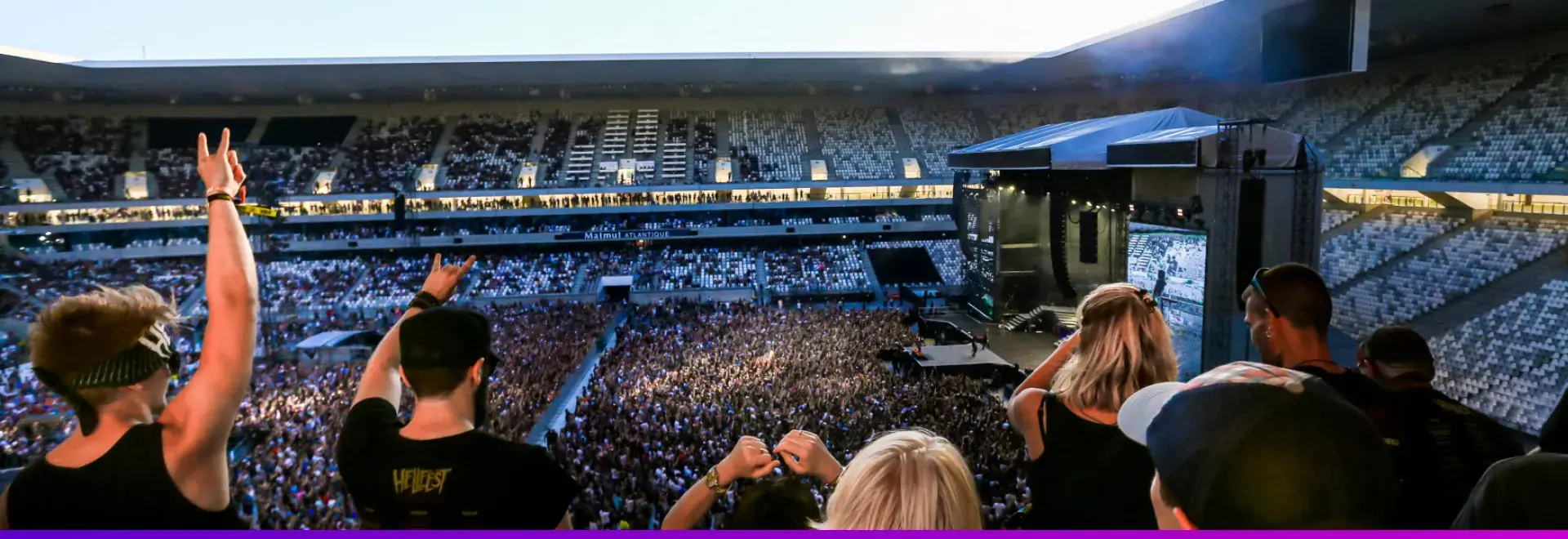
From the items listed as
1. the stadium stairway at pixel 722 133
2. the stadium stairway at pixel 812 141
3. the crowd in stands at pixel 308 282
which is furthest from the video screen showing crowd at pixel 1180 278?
the stadium stairway at pixel 722 133

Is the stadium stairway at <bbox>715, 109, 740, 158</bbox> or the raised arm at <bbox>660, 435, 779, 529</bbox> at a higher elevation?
the stadium stairway at <bbox>715, 109, 740, 158</bbox>

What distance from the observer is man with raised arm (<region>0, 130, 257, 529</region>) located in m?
1.70

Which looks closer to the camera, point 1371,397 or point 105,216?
point 1371,397

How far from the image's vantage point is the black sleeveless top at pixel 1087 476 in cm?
233

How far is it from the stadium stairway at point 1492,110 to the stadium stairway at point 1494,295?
4.92 metres

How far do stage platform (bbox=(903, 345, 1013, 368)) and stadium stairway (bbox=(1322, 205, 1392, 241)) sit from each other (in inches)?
555

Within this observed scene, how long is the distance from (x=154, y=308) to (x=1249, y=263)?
47.9 ft

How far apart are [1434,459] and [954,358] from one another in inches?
510

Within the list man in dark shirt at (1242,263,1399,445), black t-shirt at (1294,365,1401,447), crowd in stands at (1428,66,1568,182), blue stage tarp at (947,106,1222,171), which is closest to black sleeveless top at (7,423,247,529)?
man in dark shirt at (1242,263,1399,445)

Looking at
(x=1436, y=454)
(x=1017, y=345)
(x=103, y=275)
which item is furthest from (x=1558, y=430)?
(x=103, y=275)

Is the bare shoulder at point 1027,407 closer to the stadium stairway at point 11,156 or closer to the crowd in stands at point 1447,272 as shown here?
the crowd in stands at point 1447,272

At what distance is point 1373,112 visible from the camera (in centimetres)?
2652

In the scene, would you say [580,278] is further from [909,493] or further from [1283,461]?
[1283,461]

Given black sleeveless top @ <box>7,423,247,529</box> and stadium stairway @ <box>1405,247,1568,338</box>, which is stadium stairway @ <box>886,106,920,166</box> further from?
black sleeveless top @ <box>7,423,247,529</box>
